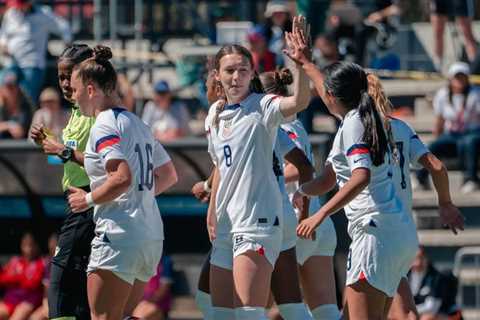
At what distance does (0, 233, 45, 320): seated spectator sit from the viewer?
1452cm

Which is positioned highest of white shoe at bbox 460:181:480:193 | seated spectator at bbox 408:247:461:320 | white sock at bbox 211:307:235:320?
white sock at bbox 211:307:235:320

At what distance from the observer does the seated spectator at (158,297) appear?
1410 cm

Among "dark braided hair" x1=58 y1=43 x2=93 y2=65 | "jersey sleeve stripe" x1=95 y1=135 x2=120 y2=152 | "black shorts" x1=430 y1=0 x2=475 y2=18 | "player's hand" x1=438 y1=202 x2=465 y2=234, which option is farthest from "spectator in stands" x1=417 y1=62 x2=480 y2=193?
"jersey sleeve stripe" x1=95 y1=135 x2=120 y2=152

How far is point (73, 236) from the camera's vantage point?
866 cm

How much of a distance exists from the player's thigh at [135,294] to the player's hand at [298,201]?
3.34 ft

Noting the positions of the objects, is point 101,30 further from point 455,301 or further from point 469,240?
point 455,301

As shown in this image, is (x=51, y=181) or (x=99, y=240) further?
(x=51, y=181)

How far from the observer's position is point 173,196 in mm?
14805

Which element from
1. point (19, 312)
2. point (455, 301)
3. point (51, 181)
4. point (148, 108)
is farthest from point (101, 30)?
point (455, 301)

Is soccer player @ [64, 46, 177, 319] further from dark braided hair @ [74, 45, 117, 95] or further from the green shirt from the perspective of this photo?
the green shirt

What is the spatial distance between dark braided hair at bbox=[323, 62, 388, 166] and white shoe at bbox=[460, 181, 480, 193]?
6967mm

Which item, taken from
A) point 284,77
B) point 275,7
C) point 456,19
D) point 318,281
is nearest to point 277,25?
point 275,7

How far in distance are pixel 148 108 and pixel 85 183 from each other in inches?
293

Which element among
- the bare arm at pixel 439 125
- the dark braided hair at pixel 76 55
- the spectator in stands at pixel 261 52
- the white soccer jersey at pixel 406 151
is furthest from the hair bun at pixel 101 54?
the bare arm at pixel 439 125
